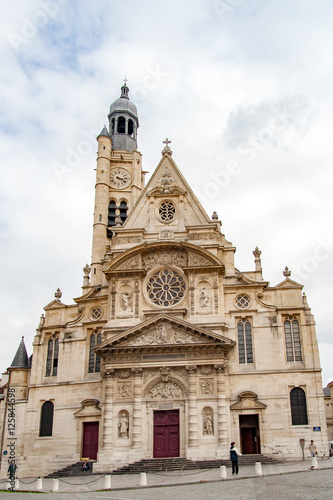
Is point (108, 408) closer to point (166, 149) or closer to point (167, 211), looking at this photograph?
point (167, 211)

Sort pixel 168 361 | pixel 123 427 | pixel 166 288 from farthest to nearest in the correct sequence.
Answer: pixel 166 288
pixel 168 361
pixel 123 427

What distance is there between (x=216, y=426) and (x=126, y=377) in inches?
238

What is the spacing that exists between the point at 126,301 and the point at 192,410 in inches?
316

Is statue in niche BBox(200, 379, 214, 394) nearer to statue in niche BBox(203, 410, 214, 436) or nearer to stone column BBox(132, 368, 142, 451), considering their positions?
statue in niche BBox(203, 410, 214, 436)

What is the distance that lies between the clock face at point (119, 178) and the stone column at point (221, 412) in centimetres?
2314

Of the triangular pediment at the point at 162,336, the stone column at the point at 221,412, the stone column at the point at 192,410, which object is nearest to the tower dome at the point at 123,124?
the triangular pediment at the point at 162,336

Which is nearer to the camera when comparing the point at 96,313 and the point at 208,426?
the point at 208,426

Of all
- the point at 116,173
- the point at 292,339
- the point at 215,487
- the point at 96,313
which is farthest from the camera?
the point at 116,173

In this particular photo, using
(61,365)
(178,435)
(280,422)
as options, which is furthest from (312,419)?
(61,365)

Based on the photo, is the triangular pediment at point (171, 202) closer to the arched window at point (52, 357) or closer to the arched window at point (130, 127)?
the arched window at point (52, 357)

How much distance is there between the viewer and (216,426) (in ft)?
99.1

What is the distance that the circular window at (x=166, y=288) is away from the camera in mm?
34062

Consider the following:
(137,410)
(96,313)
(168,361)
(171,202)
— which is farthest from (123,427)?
(171,202)

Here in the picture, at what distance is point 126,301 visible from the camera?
3397 cm
